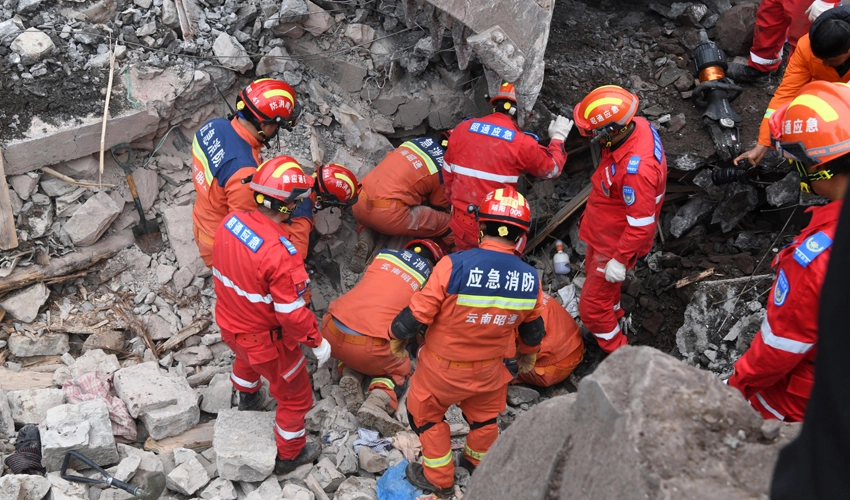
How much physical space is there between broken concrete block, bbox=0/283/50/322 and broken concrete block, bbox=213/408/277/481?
6.67 ft

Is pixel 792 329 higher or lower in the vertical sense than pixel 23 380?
higher

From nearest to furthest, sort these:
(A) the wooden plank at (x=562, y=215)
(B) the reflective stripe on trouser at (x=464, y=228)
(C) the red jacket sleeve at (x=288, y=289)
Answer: (C) the red jacket sleeve at (x=288, y=289), (B) the reflective stripe on trouser at (x=464, y=228), (A) the wooden plank at (x=562, y=215)

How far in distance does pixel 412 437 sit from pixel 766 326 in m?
2.76

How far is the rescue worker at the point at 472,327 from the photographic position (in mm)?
3891

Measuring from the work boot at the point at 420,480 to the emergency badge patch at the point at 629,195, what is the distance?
2.39m

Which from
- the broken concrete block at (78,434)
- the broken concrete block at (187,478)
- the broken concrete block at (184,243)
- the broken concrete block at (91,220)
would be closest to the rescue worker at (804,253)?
the broken concrete block at (187,478)

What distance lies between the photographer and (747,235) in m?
5.89

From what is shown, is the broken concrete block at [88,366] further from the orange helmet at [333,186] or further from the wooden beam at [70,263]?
the orange helmet at [333,186]

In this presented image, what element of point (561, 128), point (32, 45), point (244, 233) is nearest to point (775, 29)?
point (561, 128)

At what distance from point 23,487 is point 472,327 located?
2.74 m

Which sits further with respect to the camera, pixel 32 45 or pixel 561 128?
pixel 561 128

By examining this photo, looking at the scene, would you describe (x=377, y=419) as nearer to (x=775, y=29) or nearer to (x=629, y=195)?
(x=629, y=195)

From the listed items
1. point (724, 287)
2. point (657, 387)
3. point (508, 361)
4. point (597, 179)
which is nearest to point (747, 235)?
point (724, 287)

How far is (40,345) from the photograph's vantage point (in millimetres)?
5441
